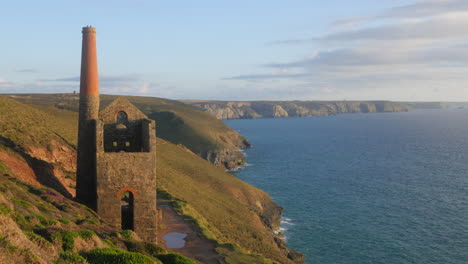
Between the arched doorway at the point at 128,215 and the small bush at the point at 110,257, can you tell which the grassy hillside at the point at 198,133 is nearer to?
the arched doorway at the point at 128,215

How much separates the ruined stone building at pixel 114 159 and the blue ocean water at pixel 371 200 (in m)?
25.5

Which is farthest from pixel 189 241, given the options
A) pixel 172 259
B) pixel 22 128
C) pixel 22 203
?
pixel 22 128

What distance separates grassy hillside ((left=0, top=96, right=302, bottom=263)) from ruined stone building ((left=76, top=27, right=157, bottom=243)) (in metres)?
2.28

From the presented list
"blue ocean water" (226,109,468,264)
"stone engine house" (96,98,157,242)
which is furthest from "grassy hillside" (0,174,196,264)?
"blue ocean water" (226,109,468,264)

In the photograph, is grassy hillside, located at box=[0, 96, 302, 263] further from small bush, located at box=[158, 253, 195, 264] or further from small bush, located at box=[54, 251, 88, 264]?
small bush, located at box=[54, 251, 88, 264]

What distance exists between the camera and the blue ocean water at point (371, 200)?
163ft

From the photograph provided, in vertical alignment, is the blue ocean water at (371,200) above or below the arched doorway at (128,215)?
below

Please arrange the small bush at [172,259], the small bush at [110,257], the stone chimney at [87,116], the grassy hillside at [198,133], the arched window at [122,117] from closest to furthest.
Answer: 1. the small bush at [110,257]
2. the small bush at [172,259]
3. the stone chimney at [87,116]
4. the arched window at [122,117]
5. the grassy hillside at [198,133]

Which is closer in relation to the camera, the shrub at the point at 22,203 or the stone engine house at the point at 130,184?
the shrub at the point at 22,203

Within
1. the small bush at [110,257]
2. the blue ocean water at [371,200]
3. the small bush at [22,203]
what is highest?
the small bush at [22,203]

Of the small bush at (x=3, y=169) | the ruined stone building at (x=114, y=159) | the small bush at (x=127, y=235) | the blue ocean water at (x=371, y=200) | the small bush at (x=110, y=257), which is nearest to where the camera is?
the small bush at (x=110, y=257)

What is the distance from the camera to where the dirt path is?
30.0 m

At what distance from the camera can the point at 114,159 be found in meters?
28.5

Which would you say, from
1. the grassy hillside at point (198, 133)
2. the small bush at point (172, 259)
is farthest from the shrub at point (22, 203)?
the grassy hillside at point (198, 133)
